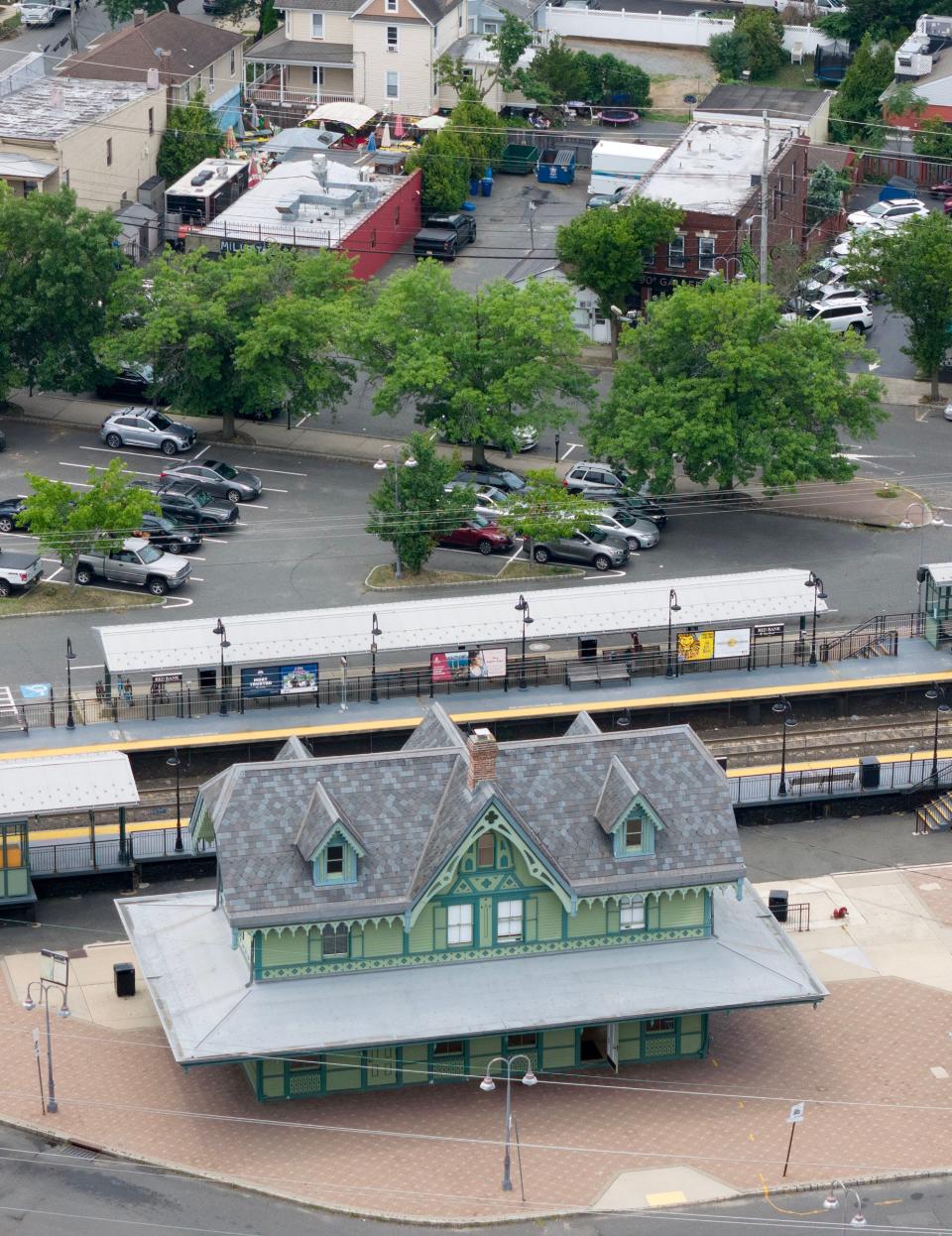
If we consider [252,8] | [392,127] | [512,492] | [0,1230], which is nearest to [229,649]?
[512,492]

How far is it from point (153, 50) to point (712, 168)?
32.1 m

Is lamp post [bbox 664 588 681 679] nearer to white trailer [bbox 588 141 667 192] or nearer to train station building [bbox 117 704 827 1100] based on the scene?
train station building [bbox 117 704 827 1100]

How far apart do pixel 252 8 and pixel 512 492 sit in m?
61.0

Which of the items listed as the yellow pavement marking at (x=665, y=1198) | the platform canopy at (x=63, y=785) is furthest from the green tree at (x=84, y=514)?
the yellow pavement marking at (x=665, y=1198)

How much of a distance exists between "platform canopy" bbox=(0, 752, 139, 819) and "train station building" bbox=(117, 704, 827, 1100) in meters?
6.59

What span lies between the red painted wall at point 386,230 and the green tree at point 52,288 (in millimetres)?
13188

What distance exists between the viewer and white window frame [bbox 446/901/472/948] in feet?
222

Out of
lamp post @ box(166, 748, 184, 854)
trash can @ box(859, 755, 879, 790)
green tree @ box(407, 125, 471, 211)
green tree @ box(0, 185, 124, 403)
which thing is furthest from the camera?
green tree @ box(407, 125, 471, 211)

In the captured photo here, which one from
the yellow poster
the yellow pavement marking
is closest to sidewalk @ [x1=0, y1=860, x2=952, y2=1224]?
the yellow pavement marking

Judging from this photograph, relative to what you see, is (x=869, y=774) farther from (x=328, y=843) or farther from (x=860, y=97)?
(x=860, y=97)

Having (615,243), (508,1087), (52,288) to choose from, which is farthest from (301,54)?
(508,1087)

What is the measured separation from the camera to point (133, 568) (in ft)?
309

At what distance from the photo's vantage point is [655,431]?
98.4 meters

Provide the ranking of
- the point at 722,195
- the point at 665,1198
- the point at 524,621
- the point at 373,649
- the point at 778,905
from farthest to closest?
the point at 722,195 < the point at 524,621 < the point at 373,649 < the point at 778,905 < the point at 665,1198
